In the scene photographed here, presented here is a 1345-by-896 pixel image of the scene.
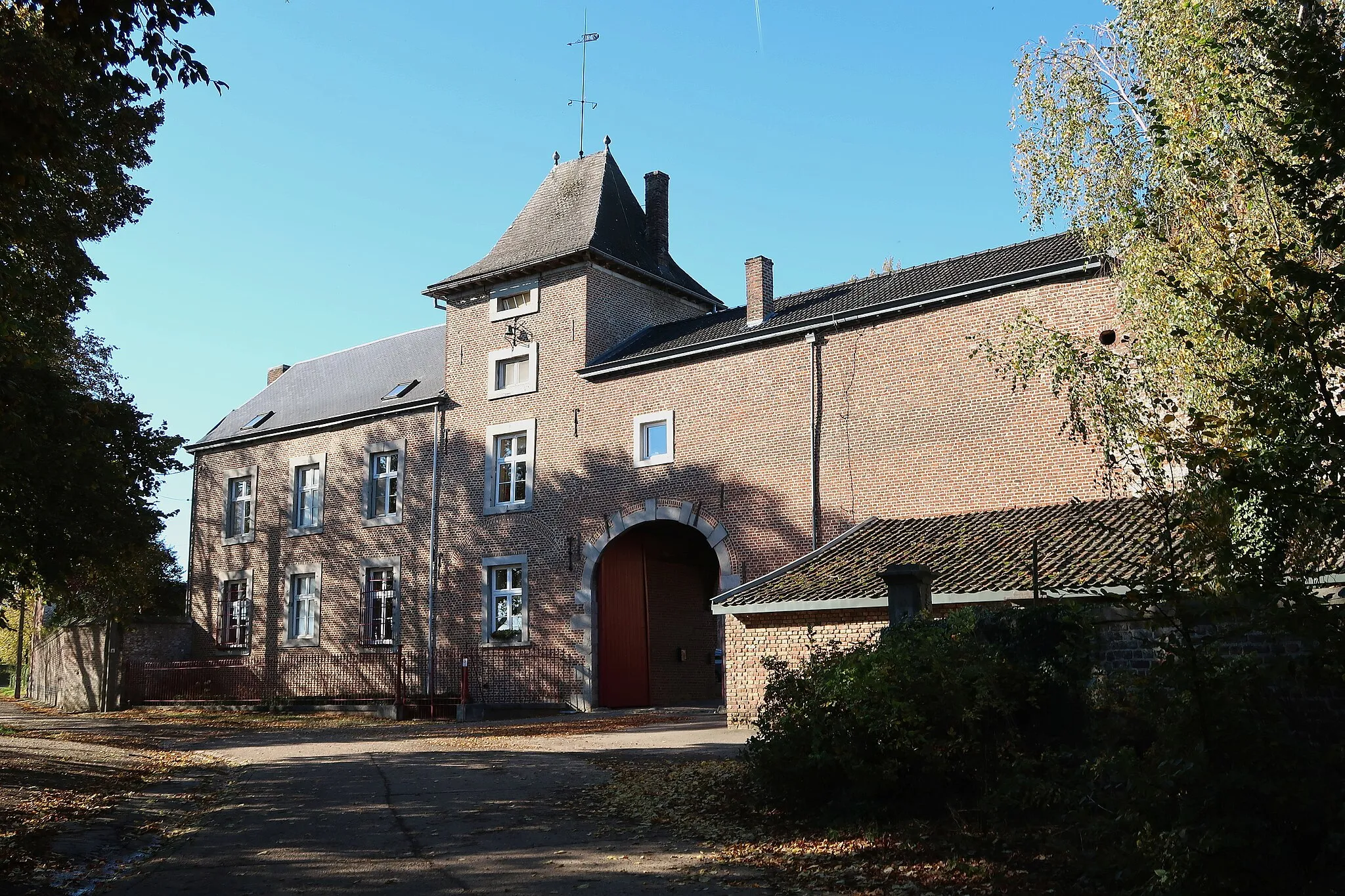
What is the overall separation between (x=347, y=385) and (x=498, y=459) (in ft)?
24.0

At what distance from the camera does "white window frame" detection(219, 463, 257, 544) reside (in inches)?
1175

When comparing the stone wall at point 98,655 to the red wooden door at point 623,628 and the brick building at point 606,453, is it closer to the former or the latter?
the brick building at point 606,453

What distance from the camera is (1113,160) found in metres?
14.5

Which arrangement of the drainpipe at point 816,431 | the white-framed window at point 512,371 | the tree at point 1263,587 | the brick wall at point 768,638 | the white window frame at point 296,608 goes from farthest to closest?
the white window frame at point 296,608
the white-framed window at point 512,371
the drainpipe at point 816,431
the brick wall at point 768,638
the tree at point 1263,587

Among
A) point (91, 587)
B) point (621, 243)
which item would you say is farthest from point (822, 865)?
point (91, 587)

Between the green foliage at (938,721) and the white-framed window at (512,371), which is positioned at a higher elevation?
the white-framed window at (512,371)

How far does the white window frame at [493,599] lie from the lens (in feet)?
78.4

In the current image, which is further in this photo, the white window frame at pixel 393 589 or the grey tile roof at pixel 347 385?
the grey tile roof at pixel 347 385

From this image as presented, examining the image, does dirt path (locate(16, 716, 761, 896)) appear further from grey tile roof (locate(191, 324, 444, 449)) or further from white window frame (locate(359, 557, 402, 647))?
grey tile roof (locate(191, 324, 444, 449))

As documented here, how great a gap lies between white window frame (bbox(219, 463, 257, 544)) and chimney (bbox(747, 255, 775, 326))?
49.7 feet

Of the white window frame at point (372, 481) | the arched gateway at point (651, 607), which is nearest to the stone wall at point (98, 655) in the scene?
the white window frame at point (372, 481)

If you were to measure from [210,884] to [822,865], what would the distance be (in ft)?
12.5

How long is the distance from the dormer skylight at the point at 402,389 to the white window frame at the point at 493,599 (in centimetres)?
531

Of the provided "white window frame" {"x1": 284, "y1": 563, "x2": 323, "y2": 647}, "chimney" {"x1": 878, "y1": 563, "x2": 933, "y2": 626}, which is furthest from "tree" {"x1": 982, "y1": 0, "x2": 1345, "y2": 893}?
"white window frame" {"x1": 284, "y1": 563, "x2": 323, "y2": 647}
